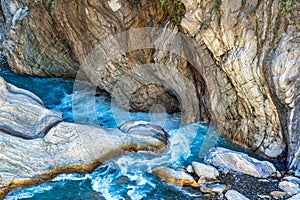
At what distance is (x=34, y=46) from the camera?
13516 millimetres

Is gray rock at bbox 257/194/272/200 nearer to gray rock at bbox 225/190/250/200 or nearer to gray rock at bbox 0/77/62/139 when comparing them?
gray rock at bbox 225/190/250/200

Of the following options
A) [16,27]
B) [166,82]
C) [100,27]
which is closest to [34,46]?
[16,27]

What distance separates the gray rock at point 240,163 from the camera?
7.52 metres

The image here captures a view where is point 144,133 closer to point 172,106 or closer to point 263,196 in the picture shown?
point 172,106

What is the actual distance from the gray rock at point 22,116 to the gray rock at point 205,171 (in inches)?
150

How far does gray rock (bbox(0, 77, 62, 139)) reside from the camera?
8.27 m

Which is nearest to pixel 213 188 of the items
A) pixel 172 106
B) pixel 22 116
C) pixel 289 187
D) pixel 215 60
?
pixel 289 187

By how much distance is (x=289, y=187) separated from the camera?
6930 millimetres

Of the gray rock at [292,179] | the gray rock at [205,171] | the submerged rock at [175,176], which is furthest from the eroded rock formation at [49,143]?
the gray rock at [292,179]

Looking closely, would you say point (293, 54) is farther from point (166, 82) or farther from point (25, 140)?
point (25, 140)

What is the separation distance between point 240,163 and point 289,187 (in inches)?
45.9

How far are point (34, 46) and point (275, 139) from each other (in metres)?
9.82

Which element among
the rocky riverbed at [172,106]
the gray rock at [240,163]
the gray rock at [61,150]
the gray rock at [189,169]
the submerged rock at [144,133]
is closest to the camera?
the gray rock at [61,150]

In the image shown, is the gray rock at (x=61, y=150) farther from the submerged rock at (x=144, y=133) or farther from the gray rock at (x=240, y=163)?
the gray rock at (x=240, y=163)
